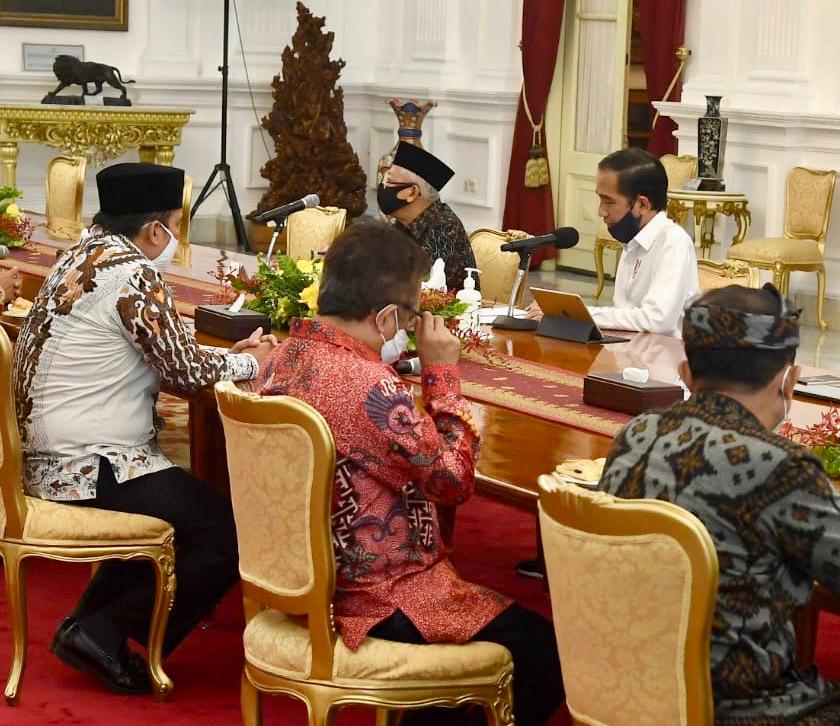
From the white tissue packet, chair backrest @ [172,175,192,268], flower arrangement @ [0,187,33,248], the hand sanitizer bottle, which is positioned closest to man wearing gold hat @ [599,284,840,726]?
the white tissue packet

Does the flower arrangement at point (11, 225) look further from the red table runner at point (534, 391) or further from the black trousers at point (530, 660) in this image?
the black trousers at point (530, 660)

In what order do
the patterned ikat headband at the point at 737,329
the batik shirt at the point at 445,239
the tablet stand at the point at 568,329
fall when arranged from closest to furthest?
1. the patterned ikat headband at the point at 737,329
2. the tablet stand at the point at 568,329
3. the batik shirt at the point at 445,239

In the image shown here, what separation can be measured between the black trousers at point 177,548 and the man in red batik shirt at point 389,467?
2.58 feet

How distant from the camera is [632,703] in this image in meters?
2.23

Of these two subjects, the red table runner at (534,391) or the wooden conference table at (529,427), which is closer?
the wooden conference table at (529,427)

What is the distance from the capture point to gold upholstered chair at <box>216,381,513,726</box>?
2.68 meters

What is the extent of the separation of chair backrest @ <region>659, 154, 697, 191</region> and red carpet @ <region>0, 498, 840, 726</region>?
190 inches

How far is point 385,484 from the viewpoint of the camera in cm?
274

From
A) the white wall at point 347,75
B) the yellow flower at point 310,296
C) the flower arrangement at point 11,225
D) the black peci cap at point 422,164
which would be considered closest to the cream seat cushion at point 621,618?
the yellow flower at point 310,296

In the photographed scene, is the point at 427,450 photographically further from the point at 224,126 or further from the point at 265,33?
the point at 265,33

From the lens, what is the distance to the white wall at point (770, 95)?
8.84m

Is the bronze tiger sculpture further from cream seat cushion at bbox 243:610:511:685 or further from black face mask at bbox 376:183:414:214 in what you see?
cream seat cushion at bbox 243:610:511:685

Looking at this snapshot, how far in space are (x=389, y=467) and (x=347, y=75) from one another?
999cm

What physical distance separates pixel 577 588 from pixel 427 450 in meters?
0.53
